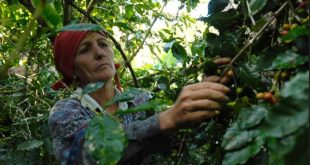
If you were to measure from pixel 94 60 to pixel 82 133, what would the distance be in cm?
52

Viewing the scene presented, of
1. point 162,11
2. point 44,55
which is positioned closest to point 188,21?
point 162,11

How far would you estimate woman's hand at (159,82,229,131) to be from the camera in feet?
3.25

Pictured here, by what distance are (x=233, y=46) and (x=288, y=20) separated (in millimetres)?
185

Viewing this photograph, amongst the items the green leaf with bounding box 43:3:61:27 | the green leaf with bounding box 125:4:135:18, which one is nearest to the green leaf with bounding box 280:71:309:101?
the green leaf with bounding box 43:3:61:27

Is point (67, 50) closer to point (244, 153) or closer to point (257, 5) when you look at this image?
point (257, 5)

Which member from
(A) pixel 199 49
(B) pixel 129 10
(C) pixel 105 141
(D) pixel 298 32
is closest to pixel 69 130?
(C) pixel 105 141

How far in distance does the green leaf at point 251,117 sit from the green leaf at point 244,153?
3cm

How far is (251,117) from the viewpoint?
75 centimetres

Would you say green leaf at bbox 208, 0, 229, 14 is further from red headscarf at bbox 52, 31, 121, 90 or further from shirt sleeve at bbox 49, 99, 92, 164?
red headscarf at bbox 52, 31, 121, 90

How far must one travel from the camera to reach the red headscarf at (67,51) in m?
1.74

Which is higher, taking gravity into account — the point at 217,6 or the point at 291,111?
the point at 217,6

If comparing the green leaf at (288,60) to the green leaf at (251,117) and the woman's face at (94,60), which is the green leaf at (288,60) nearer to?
the green leaf at (251,117)

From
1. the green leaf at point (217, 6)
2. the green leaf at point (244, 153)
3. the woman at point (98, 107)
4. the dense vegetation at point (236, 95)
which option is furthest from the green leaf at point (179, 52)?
the green leaf at point (244, 153)

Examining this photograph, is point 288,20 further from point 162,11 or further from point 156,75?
point 162,11
